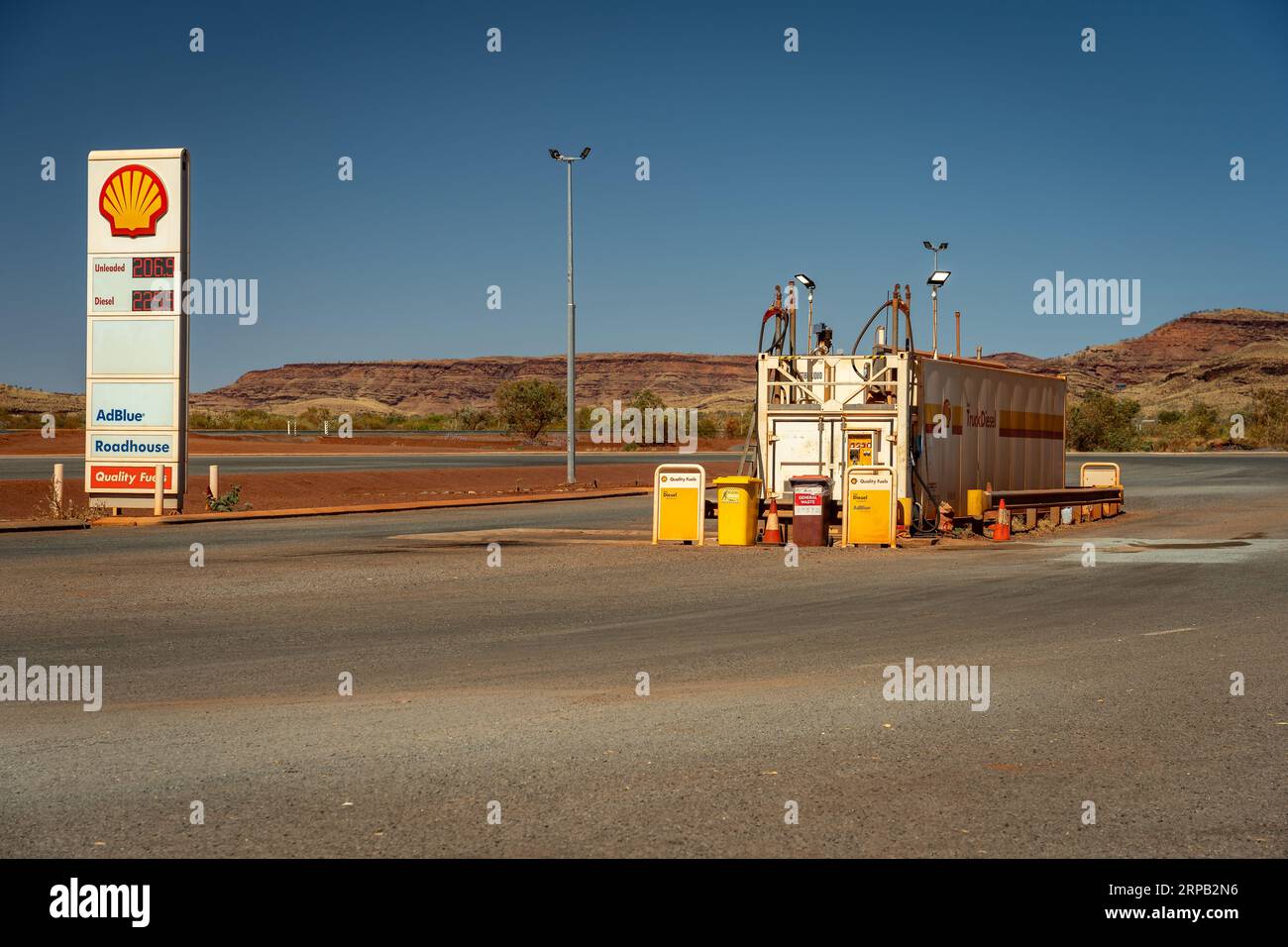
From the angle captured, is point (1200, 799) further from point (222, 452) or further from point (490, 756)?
point (222, 452)

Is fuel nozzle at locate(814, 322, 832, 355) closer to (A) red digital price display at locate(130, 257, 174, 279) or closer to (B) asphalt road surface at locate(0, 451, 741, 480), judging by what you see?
(A) red digital price display at locate(130, 257, 174, 279)

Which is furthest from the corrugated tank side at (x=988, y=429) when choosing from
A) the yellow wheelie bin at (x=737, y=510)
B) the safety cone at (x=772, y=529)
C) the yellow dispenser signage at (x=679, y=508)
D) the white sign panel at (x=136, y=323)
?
the white sign panel at (x=136, y=323)

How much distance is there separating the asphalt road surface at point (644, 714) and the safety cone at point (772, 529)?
4421 millimetres

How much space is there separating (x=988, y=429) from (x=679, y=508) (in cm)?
763

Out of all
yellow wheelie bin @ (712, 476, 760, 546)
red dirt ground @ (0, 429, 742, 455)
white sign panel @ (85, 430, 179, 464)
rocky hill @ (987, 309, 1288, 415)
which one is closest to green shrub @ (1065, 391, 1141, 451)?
red dirt ground @ (0, 429, 742, 455)

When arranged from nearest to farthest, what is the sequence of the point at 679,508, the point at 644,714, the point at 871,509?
1. the point at 644,714
2. the point at 871,509
3. the point at 679,508

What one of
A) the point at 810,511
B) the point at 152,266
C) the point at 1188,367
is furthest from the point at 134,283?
the point at 1188,367

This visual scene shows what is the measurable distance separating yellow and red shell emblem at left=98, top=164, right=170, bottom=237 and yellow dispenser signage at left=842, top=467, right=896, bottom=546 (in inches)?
621

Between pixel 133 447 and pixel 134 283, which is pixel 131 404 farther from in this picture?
pixel 134 283

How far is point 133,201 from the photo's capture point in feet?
87.7

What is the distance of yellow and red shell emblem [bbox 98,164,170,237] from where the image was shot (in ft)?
87.3

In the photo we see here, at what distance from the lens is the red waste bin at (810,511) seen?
20781 mm

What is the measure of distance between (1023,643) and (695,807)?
19.2 ft

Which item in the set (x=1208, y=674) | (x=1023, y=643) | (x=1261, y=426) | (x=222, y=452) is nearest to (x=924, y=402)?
(x=1023, y=643)
